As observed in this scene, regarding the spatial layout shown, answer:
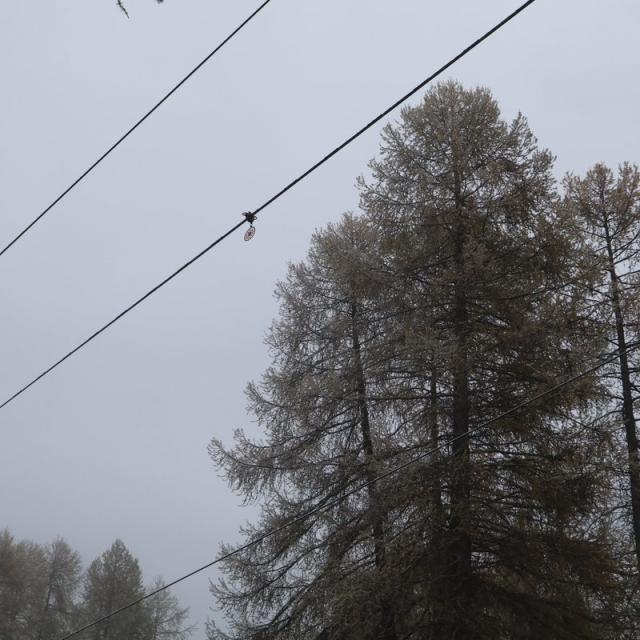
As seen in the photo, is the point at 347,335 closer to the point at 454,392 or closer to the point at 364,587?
the point at 454,392

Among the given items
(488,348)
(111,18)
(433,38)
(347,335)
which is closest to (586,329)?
(488,348)

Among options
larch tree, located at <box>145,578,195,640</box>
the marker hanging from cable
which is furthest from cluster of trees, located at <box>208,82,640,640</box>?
larch tree, located at <box>145,578,195,640</box>

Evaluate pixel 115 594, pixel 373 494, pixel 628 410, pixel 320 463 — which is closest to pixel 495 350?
pixel 373 494

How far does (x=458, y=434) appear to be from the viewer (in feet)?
28.9

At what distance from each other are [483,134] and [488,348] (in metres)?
3.03

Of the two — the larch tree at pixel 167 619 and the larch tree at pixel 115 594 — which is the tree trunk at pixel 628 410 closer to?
the larch tree at pixel 115 594

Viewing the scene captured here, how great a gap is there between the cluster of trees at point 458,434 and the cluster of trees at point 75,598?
15.6 metres

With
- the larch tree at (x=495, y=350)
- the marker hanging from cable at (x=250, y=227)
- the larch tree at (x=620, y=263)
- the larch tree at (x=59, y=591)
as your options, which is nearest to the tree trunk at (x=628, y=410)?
the larch tree at (x=620, y=263)

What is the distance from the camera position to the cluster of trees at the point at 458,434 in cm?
831

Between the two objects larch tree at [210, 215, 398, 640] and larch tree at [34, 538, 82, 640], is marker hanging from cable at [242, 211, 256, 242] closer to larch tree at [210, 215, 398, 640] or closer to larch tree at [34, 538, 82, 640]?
larch tree at [210, 215, 398, 640]

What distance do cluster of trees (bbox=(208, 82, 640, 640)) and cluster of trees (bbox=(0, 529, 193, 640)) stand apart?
15.6 m

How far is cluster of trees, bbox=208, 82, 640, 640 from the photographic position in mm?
8312

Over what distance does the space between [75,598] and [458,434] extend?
2582 centimetres

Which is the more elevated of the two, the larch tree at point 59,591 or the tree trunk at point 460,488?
the larch tree at point 59,591
